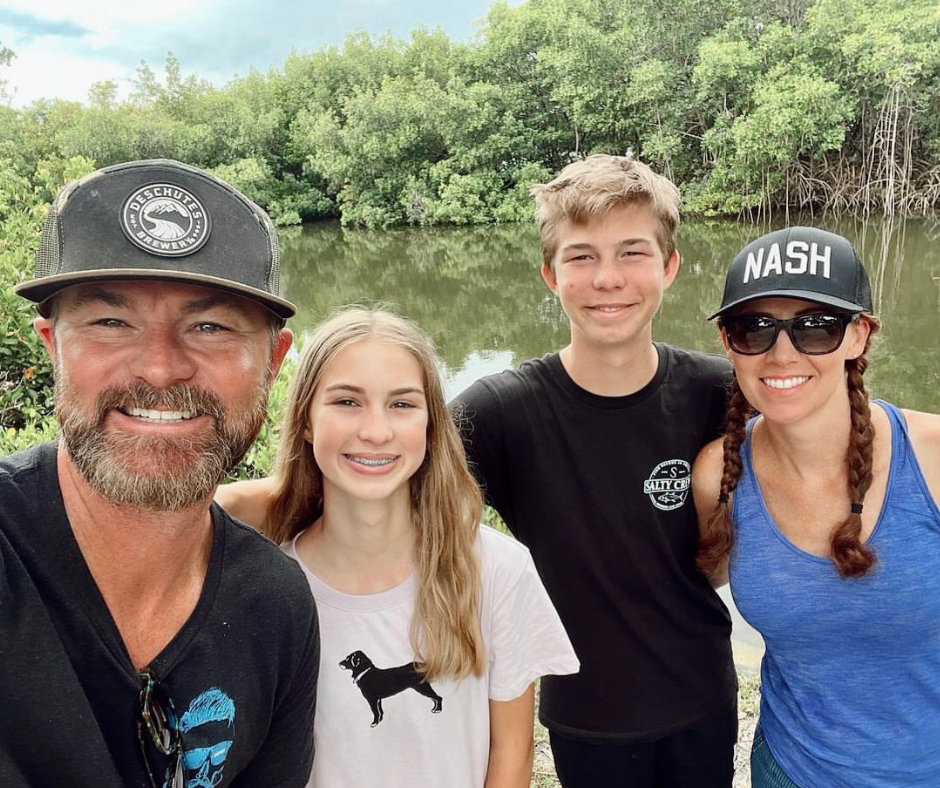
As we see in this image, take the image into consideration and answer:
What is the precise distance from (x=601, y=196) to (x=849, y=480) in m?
1.17

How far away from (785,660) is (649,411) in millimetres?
822

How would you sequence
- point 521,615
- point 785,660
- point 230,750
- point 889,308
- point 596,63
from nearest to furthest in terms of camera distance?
1. point 230,750
2. point 521,615
3. point 785,660
4. point 889,308
5. point 596,63

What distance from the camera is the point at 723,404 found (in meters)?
2.38

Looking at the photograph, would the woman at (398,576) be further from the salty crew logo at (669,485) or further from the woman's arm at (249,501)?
the salty crew logo at (669,485)

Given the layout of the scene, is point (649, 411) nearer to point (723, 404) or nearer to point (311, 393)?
point (723, 404)

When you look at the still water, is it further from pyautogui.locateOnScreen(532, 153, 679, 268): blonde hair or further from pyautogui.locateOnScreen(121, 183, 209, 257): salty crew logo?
pyautogui.locateOnScreen(121, 183, 209, 257): salty crew logo

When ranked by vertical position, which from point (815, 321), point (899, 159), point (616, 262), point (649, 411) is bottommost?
point (649, 411)

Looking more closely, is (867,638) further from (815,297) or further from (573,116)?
(573,116)

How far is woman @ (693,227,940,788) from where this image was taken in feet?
5.98

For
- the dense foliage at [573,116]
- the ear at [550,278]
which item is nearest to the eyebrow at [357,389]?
the ear at [550,278]

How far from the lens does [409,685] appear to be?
174 cm


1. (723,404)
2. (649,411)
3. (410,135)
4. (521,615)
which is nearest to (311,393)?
(521,615)

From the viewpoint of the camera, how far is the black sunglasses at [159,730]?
4.12ft

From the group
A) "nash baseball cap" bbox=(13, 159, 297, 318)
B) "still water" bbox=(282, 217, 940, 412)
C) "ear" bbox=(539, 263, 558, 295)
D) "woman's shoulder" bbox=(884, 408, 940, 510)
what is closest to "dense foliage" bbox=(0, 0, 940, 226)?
"still water" bbox=(282, 217, 940, 412)
